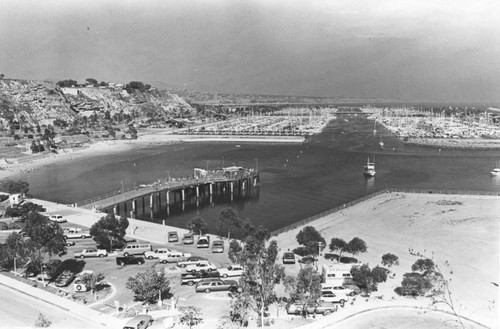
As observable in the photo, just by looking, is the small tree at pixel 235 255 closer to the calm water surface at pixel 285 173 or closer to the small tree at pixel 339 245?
the small tree at pixel 339 245

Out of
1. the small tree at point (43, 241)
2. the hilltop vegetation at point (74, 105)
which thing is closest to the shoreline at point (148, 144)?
the hilltop vegetation at point (74, 105)

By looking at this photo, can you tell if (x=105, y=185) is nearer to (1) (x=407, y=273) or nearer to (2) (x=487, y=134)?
(1) (x=407, y=273)

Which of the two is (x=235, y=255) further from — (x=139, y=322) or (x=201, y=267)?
(x=139, y=322)

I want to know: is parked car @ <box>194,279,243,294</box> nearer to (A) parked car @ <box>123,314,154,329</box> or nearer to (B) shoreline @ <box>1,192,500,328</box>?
(A) parked car @ <box>123,314,154,329</box>

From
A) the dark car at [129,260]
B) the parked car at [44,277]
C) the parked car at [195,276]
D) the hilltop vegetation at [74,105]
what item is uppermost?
the hilltop vegetation at [74,105]

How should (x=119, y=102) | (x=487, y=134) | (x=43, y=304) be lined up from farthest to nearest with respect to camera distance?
(x=119, y=102) → (x=487, y=134) → (x=43, y=304)

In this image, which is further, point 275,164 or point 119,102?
point 119,102

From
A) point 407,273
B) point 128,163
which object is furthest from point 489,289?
point 128,163
